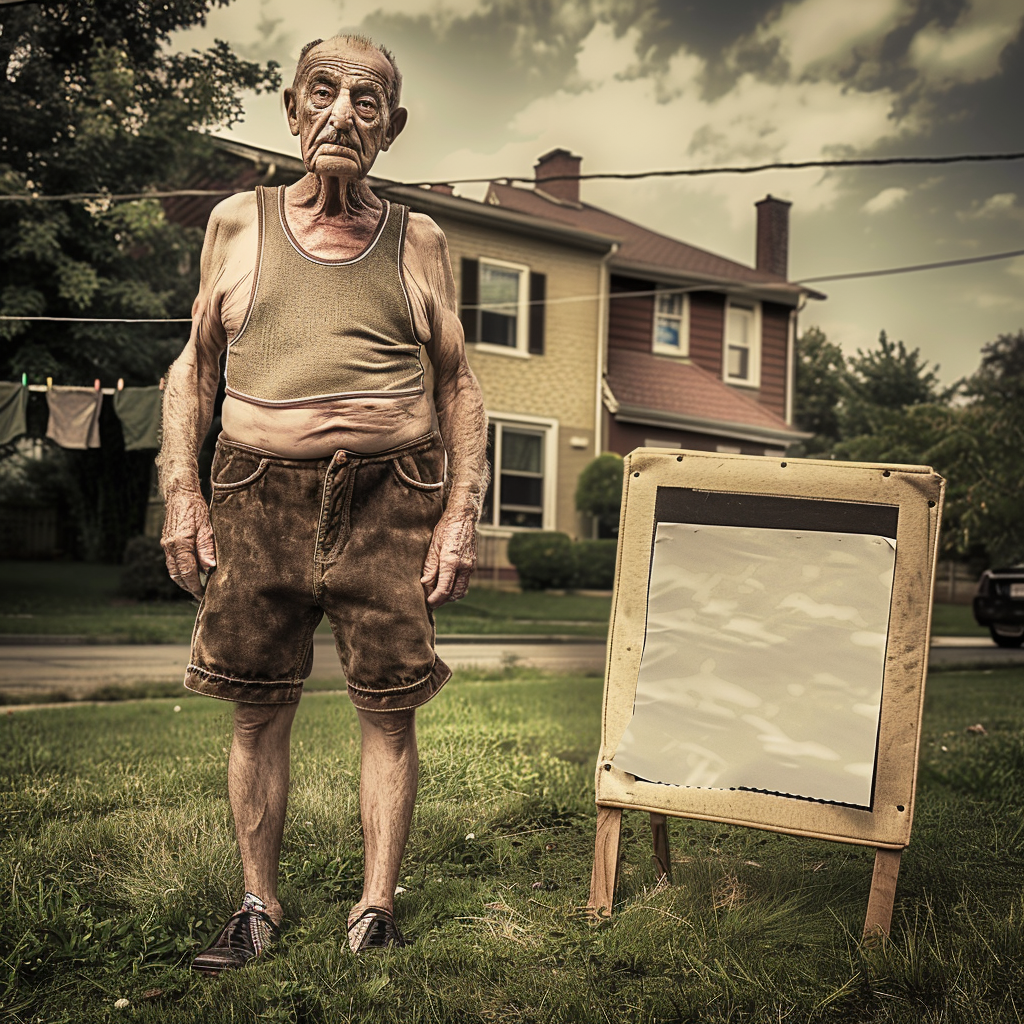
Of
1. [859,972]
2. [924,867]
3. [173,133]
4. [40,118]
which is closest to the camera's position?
[859,972]

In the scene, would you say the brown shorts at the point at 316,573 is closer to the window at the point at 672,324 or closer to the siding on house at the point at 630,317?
the siding on house at the point at 630,317

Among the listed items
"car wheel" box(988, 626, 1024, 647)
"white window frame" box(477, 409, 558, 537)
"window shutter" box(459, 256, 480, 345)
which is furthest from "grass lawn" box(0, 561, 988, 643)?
"window shutter" box(459, 256, 480, 345)

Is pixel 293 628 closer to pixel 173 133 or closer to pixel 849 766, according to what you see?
pixel 849 766

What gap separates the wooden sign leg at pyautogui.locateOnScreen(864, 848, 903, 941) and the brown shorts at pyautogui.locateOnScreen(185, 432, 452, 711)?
113 centimetres

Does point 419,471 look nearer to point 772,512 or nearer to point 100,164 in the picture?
point 772,512

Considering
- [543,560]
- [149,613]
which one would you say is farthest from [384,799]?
[543,560]

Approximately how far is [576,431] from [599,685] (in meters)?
8.91

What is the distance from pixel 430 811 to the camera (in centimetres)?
355

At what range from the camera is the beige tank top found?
244 cm

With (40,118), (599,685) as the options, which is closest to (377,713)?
(599,685)

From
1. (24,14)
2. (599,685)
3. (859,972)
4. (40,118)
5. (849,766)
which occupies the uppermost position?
(24,14)

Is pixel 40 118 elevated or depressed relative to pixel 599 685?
elevated

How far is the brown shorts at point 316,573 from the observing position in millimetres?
2438

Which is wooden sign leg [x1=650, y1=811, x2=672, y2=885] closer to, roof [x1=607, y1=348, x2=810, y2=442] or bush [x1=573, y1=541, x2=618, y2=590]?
bush [x1=573, y1=541, x2=618, y2=590]
